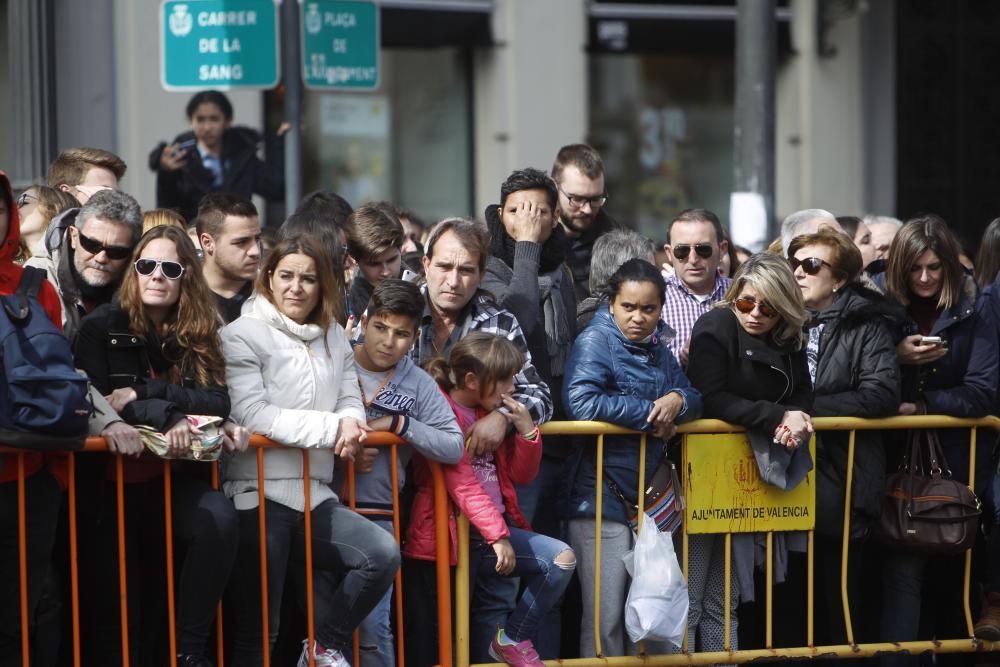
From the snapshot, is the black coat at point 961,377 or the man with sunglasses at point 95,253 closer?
the man with sunglasses at point 95,253

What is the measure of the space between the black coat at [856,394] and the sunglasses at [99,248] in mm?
2811

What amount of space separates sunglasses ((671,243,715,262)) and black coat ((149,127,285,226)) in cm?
312

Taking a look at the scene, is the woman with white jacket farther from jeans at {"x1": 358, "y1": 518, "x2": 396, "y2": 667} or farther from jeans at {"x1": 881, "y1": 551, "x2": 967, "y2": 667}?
jeans at {"x1": 881, "y1": 551, "x2": 967, "y2": 667}

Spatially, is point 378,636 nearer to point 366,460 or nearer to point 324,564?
point 324,564

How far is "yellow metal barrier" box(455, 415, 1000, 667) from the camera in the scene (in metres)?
5.96

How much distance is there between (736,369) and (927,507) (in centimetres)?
100

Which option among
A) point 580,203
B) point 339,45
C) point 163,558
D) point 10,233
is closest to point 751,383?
point 580,203

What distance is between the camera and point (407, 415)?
5797 millimetres

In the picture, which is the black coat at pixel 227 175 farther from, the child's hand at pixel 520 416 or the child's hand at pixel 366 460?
the child's hand at pixel 520 416

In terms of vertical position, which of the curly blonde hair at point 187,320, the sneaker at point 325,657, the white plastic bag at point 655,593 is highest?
the curly blonde hair at point 187,320

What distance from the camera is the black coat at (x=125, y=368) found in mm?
5391

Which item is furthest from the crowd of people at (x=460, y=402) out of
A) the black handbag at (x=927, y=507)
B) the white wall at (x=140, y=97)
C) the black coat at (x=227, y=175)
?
the white wall at (x=140, y=97)

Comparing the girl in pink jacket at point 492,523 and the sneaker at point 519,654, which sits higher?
the girl in pink jacket at point 492,523

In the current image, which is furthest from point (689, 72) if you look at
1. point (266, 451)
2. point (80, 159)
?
point (266, 451)
